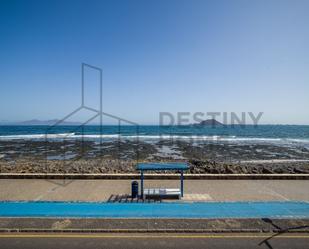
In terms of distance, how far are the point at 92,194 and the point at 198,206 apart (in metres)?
4.85

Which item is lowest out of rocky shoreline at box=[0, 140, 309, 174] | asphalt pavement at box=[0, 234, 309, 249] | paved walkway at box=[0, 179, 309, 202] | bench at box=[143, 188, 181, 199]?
rocky shoreline at box=[0, 140, 309, 174]

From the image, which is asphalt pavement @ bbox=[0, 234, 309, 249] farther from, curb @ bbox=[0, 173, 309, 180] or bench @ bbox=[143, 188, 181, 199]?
curb @ bbox=[0, 173, 309, 180]

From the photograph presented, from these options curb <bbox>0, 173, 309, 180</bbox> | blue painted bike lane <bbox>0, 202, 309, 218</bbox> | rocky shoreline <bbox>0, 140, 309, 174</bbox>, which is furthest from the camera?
rocky shoreline <bbox>0, 140, 309, 174</bbox>

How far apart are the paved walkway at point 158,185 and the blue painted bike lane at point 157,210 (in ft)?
3.50

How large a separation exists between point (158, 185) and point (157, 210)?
4071mm

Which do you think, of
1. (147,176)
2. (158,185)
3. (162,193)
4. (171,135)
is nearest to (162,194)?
(162,193)

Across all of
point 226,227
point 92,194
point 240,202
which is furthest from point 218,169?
point 226,227

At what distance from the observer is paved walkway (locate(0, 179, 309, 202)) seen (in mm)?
11820

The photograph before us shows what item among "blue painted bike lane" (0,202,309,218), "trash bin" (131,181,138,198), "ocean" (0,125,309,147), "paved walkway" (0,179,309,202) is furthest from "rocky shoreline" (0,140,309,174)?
"ocean" (0,125,309,147)

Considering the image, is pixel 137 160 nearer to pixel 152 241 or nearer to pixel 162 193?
pixel 162 193

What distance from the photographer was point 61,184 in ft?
45.9

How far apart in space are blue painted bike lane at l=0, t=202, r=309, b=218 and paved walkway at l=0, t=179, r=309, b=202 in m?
1.07

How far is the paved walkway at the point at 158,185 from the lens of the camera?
11820 mm

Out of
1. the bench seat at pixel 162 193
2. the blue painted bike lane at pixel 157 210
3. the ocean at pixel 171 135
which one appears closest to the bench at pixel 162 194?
the bench seat at pixel 162 193
